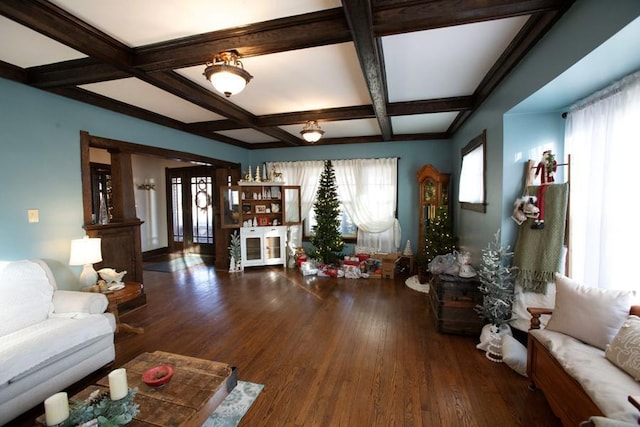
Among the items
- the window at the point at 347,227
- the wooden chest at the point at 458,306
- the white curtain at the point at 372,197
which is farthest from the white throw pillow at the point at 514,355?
the window at the point at 347,227

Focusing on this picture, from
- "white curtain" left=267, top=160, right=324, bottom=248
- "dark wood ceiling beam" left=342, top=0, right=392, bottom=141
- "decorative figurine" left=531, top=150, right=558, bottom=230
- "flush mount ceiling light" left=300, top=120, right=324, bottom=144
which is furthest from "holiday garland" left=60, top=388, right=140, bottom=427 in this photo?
"white curtain" left=267, top=160, right=324, bottom=248

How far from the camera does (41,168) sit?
9.23 ft

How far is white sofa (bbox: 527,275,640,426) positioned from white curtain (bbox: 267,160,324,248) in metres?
4.45

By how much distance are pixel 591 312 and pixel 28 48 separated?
4594 millimetres

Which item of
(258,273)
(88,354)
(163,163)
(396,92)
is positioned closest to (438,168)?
(396,92)

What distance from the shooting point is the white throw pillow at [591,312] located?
1688 millimetres

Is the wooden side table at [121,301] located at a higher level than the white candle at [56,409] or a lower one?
lower

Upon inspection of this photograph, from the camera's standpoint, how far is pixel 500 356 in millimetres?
2457

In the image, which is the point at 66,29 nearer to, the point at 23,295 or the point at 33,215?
the point at 33,215

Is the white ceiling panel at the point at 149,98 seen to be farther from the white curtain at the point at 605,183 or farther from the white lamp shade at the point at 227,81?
the white curtain at the point at 605,183

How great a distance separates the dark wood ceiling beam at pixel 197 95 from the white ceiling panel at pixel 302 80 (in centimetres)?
8

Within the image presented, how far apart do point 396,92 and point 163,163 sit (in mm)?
6296

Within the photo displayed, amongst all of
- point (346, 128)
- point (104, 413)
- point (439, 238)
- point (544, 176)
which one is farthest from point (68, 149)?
point (439, 238)

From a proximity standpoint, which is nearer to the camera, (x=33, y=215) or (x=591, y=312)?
(x=591, y=312)
